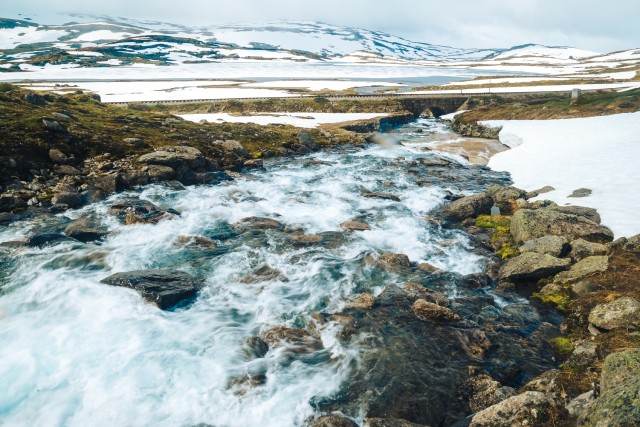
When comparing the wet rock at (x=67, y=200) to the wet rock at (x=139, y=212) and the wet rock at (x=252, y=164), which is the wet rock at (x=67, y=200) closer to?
the wet rock at (x=139, y=212)

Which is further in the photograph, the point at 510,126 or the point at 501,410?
the point at 510,126

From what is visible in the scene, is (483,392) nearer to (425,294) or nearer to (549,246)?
(425,294)

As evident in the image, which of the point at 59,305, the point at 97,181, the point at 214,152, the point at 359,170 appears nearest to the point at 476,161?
the point at 359,170

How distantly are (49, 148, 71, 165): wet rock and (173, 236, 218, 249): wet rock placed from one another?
11.4 m

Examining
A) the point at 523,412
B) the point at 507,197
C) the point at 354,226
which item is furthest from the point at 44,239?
the point at 507,197

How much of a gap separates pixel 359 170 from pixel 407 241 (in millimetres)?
13141

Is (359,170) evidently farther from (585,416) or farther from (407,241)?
(585,416)

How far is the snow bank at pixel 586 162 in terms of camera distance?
17.1 metres

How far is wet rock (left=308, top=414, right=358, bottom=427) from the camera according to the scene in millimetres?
7750

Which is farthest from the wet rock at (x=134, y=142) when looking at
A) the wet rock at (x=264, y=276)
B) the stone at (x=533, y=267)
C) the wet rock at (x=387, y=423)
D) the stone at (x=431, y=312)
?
the wet rock at (x=387, y=423)

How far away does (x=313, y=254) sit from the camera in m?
15.8

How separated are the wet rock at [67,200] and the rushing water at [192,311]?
1.01 m

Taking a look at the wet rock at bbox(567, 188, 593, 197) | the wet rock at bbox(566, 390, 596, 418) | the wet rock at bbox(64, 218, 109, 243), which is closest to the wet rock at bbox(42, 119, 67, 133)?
the wet rock at bbox(64, 218, 109, 243)

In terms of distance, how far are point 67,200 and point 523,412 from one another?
20.9 metres
